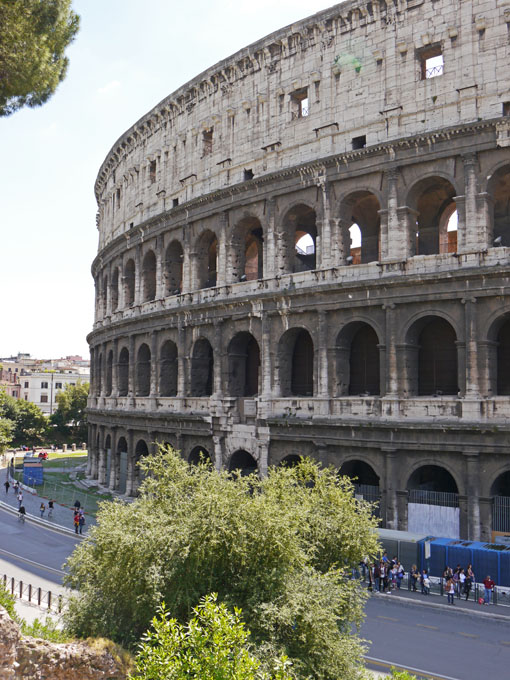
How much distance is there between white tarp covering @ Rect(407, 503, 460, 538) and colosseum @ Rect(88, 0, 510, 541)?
66 millimetres

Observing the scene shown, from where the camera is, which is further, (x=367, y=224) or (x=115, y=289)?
(x=115, y=289)

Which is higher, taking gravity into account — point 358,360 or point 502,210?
point 502,210

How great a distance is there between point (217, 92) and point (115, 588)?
26.1 m

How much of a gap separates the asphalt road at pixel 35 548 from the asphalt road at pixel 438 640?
437 inches

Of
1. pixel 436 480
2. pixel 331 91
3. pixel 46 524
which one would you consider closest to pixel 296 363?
pixel 436 480

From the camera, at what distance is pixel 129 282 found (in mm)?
39844

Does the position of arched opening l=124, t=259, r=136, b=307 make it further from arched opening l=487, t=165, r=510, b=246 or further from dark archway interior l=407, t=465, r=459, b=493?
arched opening l=487, t=165, r=510, b=246

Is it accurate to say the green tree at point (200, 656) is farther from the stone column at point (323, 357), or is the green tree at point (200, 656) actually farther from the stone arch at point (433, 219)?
the stone arch at point (433, 219)

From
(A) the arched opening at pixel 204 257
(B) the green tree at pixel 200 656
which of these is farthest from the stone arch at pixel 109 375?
(B) the green tree at pixel 200 656

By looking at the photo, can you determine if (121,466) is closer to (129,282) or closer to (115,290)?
(129,282)

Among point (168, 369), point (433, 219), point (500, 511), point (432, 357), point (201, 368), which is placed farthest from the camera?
point (168, 369)

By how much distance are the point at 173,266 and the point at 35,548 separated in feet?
51.3

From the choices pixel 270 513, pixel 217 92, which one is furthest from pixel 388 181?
pixel 270 513

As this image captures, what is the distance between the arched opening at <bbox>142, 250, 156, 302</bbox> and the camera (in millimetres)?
36938
